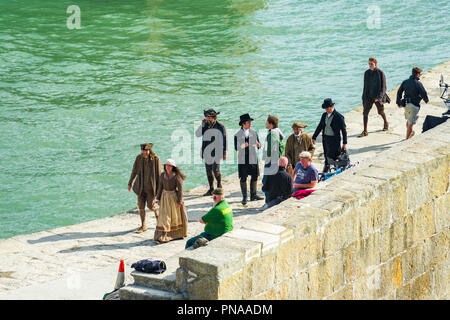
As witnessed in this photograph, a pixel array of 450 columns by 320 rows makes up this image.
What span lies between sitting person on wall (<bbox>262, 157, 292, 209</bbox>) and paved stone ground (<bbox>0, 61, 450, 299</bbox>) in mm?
924

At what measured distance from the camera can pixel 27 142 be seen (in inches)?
839

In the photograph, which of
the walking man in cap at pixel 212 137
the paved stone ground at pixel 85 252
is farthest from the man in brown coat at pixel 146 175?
the walking man in cap at pixel 212 137

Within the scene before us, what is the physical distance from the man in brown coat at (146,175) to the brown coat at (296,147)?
2.12 m

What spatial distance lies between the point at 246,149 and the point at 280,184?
2.23 metres

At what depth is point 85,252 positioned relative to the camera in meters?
12.3

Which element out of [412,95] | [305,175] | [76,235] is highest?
[412,95]

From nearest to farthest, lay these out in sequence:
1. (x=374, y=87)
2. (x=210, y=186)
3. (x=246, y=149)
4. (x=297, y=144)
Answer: (x=297, y=144) < (x=246, y=149) < (x=210, y=186) < (x=374, y=87)

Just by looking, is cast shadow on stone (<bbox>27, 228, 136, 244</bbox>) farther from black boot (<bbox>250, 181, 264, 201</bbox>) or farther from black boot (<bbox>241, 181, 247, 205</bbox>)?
black boot (<bbox>250, 181, 264, 201</bbox>)

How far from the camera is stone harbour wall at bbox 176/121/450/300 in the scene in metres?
6.81

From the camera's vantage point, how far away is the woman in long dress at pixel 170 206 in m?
12.5

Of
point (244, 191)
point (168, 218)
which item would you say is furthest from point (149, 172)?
point (244, 191)

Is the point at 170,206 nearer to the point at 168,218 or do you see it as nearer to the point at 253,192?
the point at 168,218

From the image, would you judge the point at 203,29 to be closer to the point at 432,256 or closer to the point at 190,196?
the point at 190,196

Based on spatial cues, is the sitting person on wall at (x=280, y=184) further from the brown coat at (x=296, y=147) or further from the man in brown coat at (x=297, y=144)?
the brown coat at (x=296, y=147)
